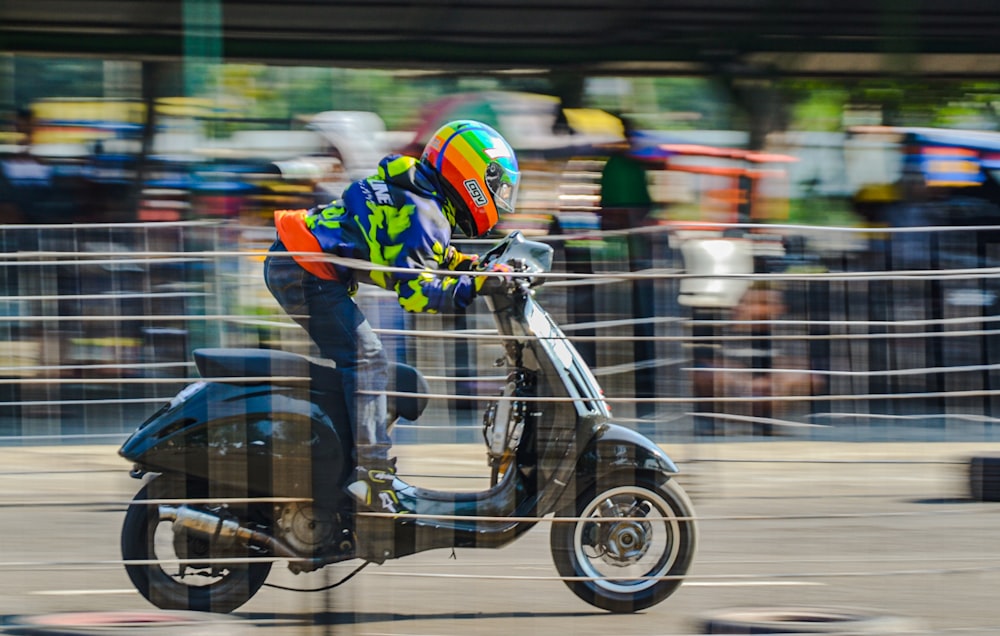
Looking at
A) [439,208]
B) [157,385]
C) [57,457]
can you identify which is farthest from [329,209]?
[57,457]

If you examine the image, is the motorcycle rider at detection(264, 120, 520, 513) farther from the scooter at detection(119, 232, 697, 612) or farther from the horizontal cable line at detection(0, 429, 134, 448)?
the horizontal cable line at detection(0, 429, 134, 448)

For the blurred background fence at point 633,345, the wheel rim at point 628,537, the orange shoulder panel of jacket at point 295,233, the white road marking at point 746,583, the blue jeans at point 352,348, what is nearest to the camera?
the blue jeans at point 352,348

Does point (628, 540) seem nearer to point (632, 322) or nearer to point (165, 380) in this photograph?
point (632, 322)

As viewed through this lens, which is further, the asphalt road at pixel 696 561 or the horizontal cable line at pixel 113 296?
the horizontal cable line at pixel 113 296

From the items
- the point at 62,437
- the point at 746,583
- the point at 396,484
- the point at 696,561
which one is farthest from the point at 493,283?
the point at 746,583

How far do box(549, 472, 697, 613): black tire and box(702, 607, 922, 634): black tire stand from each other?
0.20m

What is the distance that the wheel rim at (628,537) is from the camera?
4141mm

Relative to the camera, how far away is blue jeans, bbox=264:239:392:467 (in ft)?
12.2

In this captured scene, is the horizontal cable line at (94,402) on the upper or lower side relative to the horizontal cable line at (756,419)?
upper

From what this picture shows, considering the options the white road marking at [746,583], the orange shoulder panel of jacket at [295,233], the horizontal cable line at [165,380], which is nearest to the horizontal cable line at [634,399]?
the horizontal cable line at [165,380]

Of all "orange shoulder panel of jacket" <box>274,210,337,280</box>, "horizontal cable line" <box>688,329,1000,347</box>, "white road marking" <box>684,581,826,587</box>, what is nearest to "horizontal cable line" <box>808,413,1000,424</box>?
"horizontal cable line" <box>688,329,1000,347</box>

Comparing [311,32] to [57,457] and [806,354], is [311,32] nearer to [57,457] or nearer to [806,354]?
[57,457]

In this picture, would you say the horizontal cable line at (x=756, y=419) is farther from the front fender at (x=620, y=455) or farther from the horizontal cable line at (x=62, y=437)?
the horizontal cable line at (x=62, y=437)

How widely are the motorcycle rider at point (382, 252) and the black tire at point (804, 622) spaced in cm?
99
